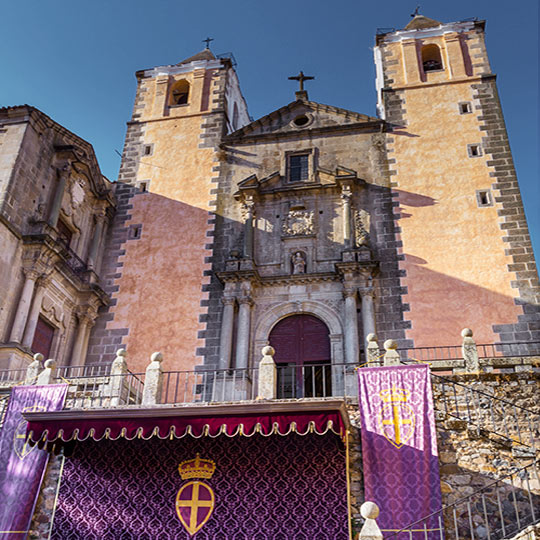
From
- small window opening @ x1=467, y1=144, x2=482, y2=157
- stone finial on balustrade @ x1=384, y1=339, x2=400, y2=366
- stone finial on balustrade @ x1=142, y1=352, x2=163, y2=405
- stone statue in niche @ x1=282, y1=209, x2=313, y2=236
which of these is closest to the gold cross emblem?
stone finial on balustrade @ x1=384, y1=339, x2=400, y2=366

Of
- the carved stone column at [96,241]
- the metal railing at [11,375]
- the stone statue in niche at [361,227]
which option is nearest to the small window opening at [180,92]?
the carved stone column at [96,241]

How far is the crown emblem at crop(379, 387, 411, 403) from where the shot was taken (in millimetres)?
9492

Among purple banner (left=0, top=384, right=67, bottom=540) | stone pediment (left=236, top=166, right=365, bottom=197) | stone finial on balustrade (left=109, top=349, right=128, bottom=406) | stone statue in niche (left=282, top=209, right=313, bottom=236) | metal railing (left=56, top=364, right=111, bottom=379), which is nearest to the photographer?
purple banner (left=0, top=384, right=67, bottom=540)

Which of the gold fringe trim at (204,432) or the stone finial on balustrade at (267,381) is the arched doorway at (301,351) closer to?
the stone finial on balustrade at (267,381)

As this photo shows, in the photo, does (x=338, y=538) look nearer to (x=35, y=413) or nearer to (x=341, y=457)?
(x=341, y=457)

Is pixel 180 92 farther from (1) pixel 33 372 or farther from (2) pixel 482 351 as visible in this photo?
(2) pixel 482 351

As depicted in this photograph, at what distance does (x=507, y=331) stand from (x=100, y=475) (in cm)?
888

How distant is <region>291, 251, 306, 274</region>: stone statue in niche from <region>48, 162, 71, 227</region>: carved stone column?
19.2ft

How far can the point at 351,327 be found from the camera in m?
13.8

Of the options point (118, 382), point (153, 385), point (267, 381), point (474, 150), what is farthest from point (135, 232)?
point (474, 150)

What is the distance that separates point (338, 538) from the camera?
8.72 meters

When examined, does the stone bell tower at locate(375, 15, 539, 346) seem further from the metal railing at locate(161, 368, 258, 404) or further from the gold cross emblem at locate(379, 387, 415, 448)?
the gold cross emblem at locate(379, 387, 415, 448)

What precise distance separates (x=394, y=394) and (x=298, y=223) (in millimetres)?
7112

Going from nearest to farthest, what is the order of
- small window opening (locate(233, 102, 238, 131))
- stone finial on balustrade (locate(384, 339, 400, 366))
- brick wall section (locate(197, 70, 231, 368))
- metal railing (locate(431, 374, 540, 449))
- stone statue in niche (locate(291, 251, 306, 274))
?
metal railing (locate(431, 374, 540, 449)) < stone finial on balustrade (locate(384, 339, 400, 366)) < brick wall section (locate(197, 70, 231, 368)) < stone statue in niche (locate(291, 251, 306, 274)) < small window opening (locate(233, 102, 238, 131))
